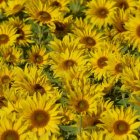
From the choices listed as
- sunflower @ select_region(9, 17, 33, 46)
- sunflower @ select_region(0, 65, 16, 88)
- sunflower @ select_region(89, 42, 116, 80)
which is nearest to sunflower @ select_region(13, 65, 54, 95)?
sunflower @ select_region(0, 65, 16, 88)

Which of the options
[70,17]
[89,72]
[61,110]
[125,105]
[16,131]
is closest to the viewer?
[16,131]

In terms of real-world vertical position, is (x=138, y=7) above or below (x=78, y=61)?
above

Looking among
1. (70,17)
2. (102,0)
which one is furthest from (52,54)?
(102,0)

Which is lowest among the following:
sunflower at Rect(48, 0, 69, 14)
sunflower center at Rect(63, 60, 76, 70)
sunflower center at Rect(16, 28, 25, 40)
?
sunflower center at Rect(63, 60, 76, 70)

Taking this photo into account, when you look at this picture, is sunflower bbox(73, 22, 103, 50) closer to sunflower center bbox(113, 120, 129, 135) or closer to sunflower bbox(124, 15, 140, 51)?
sunflower bbox(124, 15, 140, 51)

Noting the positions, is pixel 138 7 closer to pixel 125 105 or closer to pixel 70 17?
pixel 70 17

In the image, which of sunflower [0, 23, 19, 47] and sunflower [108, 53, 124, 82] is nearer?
sunflower [108, 53, 124, 82]

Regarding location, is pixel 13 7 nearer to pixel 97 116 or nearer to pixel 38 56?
pixel 38 56

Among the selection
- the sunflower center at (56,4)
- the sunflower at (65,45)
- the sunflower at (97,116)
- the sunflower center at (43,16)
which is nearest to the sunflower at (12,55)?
the sunflower at (65,45)
